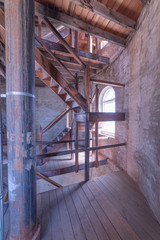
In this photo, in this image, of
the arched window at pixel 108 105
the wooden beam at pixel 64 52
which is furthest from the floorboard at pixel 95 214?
the wooden beam at pixel 64 52

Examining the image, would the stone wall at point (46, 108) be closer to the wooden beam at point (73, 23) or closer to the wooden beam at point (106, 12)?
the wooden beam at point (73, 23)

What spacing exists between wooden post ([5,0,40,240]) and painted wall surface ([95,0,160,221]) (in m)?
1.92

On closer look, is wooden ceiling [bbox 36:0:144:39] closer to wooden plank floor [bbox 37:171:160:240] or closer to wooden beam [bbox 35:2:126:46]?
wooden beam [bbox 35:2:126:46]

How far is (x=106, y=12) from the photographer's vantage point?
2291 mm

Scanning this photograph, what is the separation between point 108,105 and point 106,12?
3.37 metres

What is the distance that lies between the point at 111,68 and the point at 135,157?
339 cm

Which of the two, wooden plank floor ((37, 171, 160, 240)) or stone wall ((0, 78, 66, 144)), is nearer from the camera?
wooden plank floor ((37, 171, 160, 240))

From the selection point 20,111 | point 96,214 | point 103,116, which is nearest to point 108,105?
point 103,116

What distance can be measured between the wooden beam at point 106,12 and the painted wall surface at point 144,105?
324 millimetres

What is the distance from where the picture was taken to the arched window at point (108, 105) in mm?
4785

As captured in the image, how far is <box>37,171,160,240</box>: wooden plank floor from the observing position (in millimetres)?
1366

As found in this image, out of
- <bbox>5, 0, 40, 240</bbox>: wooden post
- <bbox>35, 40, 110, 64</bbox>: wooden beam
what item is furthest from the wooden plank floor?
<bbox>35, 40, 110, 64</bbox>: wooden beam

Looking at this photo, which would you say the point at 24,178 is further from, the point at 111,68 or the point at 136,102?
the point at 111,68

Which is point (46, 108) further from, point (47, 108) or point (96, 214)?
point (96, 214)
